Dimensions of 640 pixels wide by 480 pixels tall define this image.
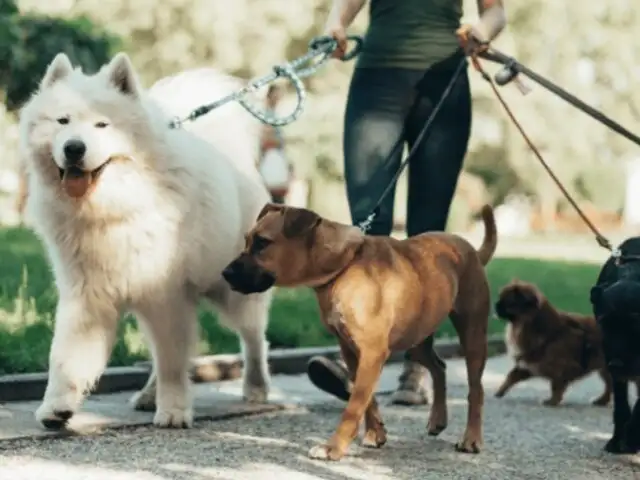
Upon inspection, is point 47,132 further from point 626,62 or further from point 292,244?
point 626,62

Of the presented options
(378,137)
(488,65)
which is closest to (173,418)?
(378,137)

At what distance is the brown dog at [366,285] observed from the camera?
5.08 meters

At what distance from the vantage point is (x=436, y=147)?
693cm

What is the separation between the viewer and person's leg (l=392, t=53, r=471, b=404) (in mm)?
6902

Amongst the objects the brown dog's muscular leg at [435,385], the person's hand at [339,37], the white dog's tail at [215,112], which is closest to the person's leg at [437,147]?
the person's hand at [339,37]

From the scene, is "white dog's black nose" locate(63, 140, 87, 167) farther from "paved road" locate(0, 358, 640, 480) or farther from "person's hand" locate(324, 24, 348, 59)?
"person's hand" locate(324, 24, 348, 59)

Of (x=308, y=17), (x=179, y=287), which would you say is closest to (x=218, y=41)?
(x=308, y=17)

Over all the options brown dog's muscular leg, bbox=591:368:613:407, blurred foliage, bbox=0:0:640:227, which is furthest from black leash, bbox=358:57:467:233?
blurred foliage, bbox=0:0:640:227

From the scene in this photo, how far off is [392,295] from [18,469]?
5.34 feet

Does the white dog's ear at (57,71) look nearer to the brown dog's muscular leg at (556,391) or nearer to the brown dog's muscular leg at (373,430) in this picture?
the brown dog's muscular leg at (373,430)

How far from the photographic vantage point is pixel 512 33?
102 ft

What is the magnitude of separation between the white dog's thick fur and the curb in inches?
14.3

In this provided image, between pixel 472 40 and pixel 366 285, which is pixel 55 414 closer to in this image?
pixel 366 285

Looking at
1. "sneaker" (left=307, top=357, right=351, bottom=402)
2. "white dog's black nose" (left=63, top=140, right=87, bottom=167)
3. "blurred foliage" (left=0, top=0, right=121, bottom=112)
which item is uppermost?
"blurred foliage" (left=0, top=0, right=121, bottom=112)
